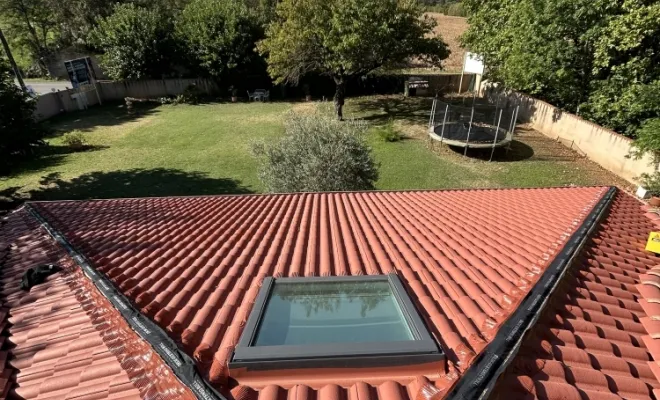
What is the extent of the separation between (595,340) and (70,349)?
170 inches

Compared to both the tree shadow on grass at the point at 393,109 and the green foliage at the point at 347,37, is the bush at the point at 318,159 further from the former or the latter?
the tree shadow on grass at the point at 393,109

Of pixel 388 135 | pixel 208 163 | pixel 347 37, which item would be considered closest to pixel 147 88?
pixel 208 163

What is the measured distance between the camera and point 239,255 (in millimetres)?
4840

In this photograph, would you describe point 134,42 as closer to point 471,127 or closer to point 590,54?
point 471,127

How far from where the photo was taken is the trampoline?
19.1 meters

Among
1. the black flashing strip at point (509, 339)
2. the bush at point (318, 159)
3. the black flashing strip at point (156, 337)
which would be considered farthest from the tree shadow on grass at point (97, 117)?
the black flashing strip at point (509, 339)

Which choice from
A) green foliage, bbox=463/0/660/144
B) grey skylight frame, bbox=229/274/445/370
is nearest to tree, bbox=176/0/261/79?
green foliage, bbox=463/0/660/144

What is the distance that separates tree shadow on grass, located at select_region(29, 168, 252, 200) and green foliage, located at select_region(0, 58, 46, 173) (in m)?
2.40

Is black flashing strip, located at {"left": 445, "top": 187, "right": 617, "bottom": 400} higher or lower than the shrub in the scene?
higher

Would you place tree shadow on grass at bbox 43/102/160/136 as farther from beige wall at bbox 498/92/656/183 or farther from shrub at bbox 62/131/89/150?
beige wall at bbox 498/92/656/183

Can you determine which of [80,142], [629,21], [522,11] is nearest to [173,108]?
[80,142]

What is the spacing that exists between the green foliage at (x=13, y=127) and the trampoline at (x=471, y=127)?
19199mm

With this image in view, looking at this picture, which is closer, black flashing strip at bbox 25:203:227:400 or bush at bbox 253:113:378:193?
black flashing strip at bbox 25:203:227:400

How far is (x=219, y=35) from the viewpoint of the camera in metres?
31.4
